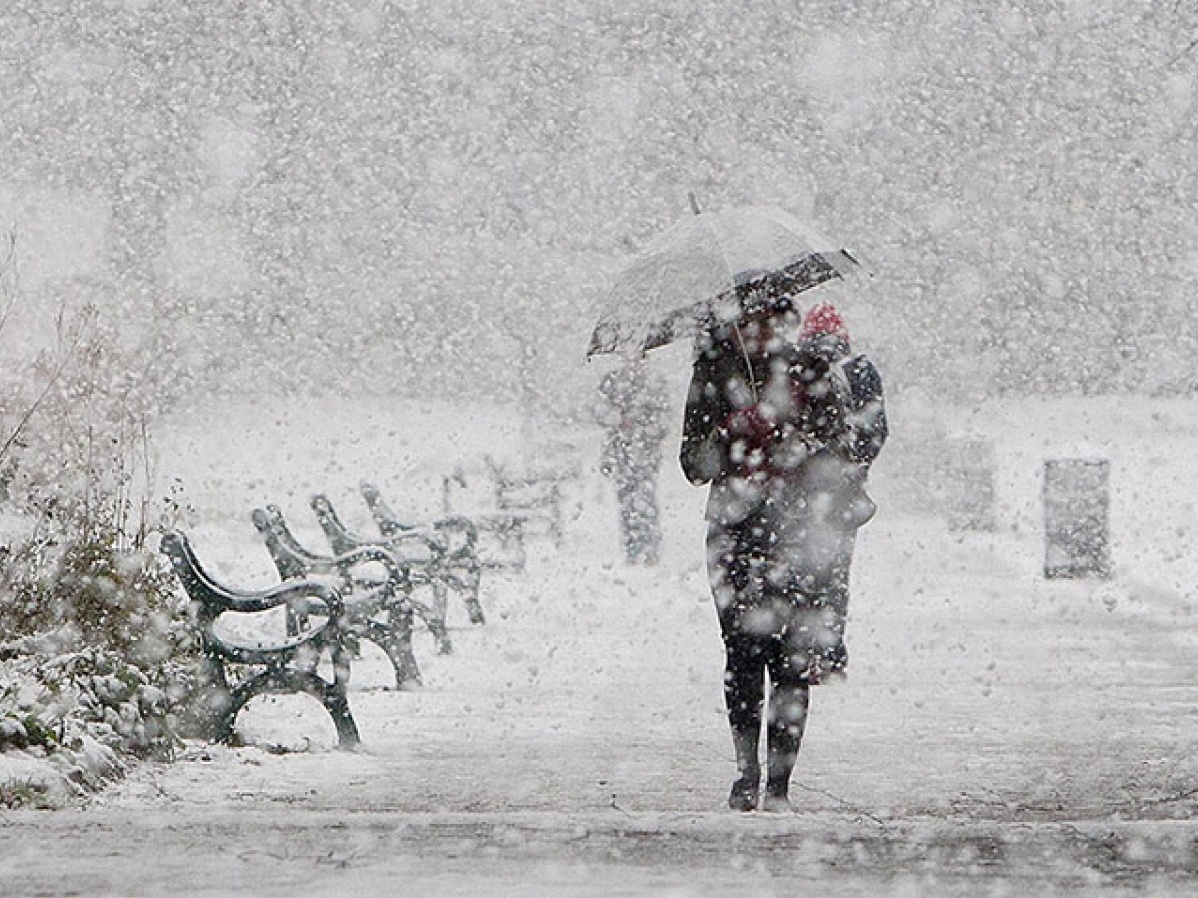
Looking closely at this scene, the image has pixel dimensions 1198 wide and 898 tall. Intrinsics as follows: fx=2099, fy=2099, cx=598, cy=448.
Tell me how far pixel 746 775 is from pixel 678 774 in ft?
3.71

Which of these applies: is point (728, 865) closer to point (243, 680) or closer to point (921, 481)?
point (243, 680)

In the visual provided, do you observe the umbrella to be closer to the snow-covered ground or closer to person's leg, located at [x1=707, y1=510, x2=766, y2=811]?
person's leg, located at [x1=707, y1=510, x2=766, y2=811]

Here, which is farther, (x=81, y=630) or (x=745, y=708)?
(x=81, y=630)

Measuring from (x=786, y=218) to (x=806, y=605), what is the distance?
1541 millimetres

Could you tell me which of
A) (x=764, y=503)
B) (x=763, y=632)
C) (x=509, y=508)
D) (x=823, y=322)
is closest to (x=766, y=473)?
(x=764, y=503)

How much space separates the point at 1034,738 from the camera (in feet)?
28.0

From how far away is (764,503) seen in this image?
6.47 metres

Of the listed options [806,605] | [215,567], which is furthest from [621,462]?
[806,605]

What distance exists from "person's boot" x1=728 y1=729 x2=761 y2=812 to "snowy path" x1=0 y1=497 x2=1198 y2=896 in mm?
188

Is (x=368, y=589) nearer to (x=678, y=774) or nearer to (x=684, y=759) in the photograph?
(x=684, y=759)

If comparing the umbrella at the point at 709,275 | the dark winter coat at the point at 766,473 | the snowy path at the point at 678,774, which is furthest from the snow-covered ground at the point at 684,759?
the umbrella at the point at 709,275

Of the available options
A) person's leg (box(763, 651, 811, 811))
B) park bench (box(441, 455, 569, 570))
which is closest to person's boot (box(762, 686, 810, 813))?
person's leg (box(763, 651, 811, 811))

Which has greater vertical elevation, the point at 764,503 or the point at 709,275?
the point at 709,275

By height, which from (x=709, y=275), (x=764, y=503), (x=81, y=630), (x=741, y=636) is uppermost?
(x=709, y=275)
